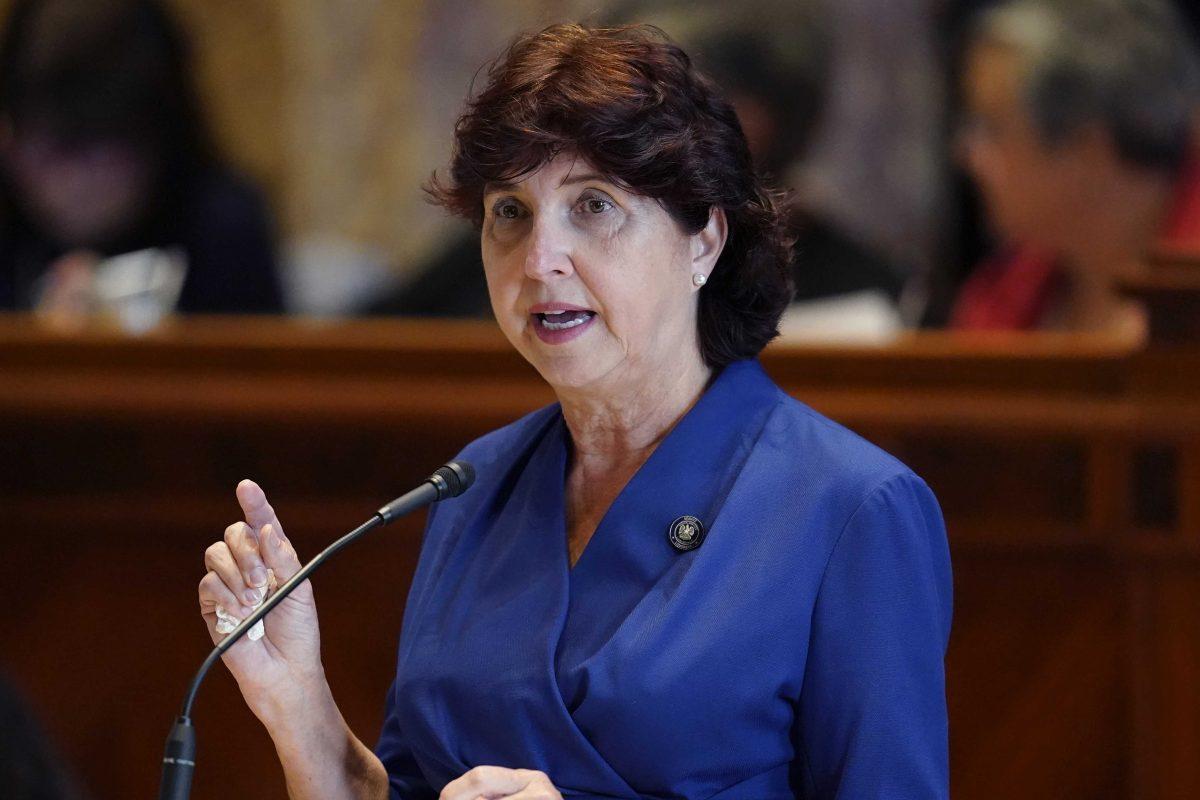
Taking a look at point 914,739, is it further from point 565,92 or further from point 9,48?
point 9,48

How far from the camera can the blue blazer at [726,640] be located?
5.39ft

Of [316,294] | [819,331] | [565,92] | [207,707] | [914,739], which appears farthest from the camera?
[316,294]

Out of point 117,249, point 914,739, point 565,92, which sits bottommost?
point 117,249

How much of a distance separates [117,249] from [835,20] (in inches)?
86.8

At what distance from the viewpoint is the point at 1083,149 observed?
376cm

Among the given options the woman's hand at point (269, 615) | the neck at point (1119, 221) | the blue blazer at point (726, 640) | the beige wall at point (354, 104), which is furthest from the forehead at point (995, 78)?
the woman's hand at point (269, 615)

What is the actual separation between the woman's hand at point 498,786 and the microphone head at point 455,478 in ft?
0.94

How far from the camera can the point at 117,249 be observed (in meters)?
4.84

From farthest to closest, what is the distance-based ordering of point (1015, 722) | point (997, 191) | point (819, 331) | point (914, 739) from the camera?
point (997, 191) → point (819, 331) → point (1015, 722) → point (914, 739)

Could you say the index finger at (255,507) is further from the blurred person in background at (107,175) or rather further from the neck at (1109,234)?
the blurred person in background at (107,175)

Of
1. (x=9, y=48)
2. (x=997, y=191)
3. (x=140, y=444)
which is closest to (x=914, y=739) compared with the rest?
(x=140, y=444)

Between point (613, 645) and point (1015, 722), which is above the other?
point (613, 645)

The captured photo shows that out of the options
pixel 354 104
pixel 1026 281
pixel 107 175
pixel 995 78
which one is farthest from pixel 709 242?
pixel 354 104

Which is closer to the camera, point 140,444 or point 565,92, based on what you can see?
point 565,92
